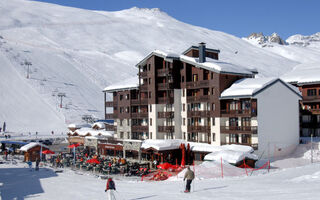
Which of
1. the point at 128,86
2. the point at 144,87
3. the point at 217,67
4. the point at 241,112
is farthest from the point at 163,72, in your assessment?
the point at 241,112

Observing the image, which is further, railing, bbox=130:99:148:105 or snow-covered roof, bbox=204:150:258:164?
railing, bbox=130:99:148:105

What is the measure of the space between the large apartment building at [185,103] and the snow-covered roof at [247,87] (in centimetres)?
75

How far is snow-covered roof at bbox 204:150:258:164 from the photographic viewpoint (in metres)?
36.1

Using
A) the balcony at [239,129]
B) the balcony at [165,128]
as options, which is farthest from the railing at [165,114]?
the balcony at [239,129]

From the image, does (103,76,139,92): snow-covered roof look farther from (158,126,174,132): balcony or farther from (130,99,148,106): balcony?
(158,126,174,132): balcony

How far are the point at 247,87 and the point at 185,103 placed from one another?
Result: 984 cm

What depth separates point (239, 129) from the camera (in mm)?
41750

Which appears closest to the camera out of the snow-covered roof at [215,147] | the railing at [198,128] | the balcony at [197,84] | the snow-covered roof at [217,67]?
the snow-covered roof at [215,147]

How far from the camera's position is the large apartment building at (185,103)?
43.2 meters

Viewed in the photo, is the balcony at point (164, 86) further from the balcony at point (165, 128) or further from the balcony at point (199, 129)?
the balcony at point (199, 129)

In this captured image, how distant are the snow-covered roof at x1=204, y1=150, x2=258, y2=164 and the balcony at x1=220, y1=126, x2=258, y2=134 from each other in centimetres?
351

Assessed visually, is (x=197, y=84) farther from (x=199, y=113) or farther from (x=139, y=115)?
(x=139, y=115)

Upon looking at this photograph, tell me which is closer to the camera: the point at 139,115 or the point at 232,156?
the point at 232,156

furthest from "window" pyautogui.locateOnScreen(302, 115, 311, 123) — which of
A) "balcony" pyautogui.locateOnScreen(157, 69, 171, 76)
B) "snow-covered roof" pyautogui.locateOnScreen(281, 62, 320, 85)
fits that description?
"balcony" pyautogui.locateOnScreen(157, 69, 171, 76)
